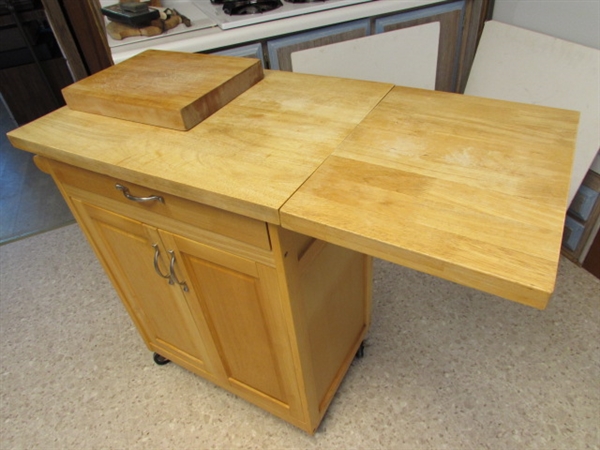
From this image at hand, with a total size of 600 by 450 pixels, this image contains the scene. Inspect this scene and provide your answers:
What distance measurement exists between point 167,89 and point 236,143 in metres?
0.26

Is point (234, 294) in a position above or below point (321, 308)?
above

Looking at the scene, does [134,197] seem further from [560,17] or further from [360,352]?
[560,17]

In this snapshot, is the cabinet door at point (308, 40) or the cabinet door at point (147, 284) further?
the cabinet door at point (308, 40)

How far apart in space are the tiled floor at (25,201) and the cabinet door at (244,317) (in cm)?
161

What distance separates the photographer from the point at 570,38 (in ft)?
5.04

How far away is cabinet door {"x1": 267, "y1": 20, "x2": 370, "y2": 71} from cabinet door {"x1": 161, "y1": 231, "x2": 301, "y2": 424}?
1.02m

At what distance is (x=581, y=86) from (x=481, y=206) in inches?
49.9

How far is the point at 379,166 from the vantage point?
0.70m

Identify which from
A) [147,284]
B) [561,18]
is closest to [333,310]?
[147,284]

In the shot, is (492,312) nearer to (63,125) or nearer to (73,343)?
(63,125)

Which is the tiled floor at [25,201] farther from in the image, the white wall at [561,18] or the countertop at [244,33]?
the white wall at [561,18]

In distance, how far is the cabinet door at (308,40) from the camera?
1630 mm

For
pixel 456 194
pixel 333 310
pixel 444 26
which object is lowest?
pixel 333 310

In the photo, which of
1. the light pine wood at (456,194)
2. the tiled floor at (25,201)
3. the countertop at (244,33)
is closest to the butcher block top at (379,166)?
the light pine wood at (456,194)
